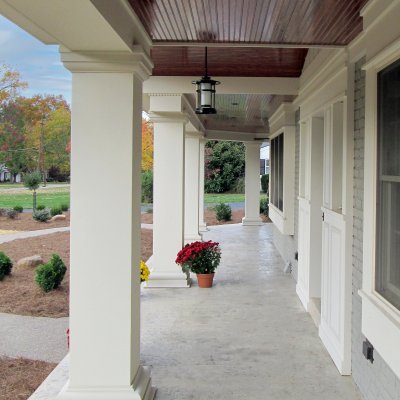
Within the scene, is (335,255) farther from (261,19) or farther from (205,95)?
(261,19)

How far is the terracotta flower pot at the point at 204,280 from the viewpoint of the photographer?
786 cm

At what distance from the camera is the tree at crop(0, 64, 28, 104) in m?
20.3

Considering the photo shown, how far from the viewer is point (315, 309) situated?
19.9 feet

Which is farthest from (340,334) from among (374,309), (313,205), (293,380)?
(313,205)

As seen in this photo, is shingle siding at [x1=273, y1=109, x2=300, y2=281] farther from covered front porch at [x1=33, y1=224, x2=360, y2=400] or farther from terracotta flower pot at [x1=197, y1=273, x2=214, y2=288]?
terracotta flower pot at [x1=197, y1=273, x2=214, y2=288]

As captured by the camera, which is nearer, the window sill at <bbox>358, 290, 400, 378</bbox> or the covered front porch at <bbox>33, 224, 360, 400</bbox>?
the window sill at <bbox>358, 290, 400, 378</bbox>

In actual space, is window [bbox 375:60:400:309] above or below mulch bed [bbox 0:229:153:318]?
above

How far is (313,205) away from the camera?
6.23 metres

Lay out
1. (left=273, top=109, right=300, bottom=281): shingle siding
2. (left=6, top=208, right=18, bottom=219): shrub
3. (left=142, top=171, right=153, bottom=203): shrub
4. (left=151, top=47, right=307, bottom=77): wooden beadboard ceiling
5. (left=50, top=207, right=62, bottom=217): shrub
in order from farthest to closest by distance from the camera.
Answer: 1. (left=142, top=171, right=153, bottom=203): shrub
2. (left=50, top=207, right=62, bottom=217): shrub
3. (left=6, top=208, right=18, bottom=219): shrub
4. (left=273, top=109, right=300, bottom=281): shingle siding
5. (left=151, top=47, right=307, bottom=77): wooden beadboard ceiling

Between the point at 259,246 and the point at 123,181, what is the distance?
354 inches

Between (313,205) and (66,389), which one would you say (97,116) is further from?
(313,205)

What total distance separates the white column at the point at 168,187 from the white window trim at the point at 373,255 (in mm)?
4581

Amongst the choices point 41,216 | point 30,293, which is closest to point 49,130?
point 41,216

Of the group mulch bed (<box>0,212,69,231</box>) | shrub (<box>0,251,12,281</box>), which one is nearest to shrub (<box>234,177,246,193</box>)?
mulch bed (<box>0,212,69,231</box>)
